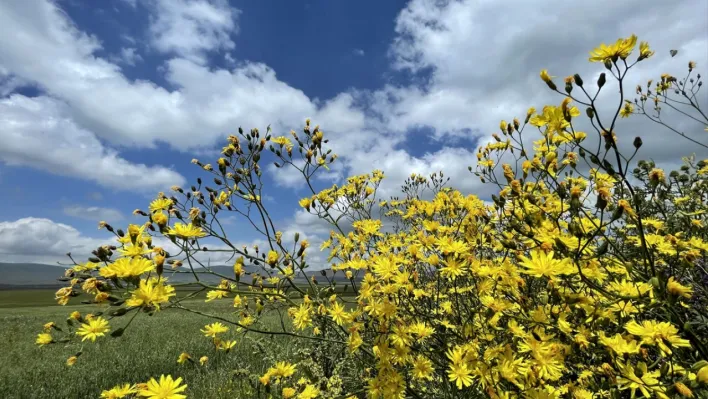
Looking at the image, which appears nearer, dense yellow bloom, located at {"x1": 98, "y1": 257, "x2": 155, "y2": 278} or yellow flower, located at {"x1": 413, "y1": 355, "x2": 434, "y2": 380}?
dense yellow bloom, located at {"x1": 98, "y1": 257, "x2": 155, "y2": 278}

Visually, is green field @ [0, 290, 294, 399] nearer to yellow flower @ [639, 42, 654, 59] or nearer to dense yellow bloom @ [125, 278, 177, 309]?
dense yellow bloom @ [125, 278, 177, 309]

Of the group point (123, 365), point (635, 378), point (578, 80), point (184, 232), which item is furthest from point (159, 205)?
point (123, 365)

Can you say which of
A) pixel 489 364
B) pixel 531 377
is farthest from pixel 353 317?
pixel 531 377

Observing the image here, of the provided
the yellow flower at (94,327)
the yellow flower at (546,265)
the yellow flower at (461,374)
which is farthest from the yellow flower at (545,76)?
the yellow flower at (94,327)

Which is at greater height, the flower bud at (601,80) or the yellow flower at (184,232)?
the flower bud at (601,80)

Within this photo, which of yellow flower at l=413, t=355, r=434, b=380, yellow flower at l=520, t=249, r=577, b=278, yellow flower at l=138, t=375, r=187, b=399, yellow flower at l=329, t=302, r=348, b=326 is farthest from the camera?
yellow flower at l=329, t=302, r=348, b=326

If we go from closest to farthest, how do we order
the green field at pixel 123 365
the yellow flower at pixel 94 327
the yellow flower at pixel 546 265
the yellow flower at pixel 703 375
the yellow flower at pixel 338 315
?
the yellow flower at pixel 703 375
the yellow flower at pixel 546 265
the yellow flower at pixel 94 327
the yellow flower at pixel 338 315
the green field at pixel 123 365

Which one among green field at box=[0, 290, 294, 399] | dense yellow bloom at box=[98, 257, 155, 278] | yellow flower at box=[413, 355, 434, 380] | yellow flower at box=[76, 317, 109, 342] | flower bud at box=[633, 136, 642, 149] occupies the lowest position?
green field at box=[0, 290, 294, 399]

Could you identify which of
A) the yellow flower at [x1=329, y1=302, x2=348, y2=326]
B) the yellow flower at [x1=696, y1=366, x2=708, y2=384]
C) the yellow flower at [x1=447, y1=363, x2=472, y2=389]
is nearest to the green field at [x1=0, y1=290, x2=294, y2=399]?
the yellow flower at [x1=329, y1=302, x2=348, y2=326]

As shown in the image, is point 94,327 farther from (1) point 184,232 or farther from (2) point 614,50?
(2) point 614,50

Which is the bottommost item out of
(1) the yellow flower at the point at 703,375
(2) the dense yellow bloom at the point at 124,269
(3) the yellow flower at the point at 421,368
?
(3) the yellow flower at the point at 421,368

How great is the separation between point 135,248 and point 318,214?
2044 millimetres

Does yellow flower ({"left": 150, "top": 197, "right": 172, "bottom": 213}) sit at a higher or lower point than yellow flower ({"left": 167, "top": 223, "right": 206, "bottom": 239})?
higher

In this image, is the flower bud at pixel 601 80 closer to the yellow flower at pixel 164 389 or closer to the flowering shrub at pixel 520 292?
the flowering shrub at pixel 520 292
